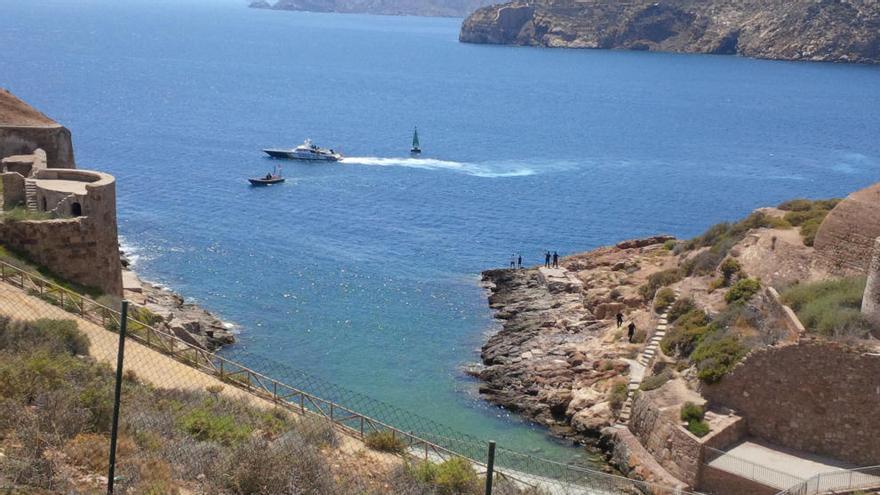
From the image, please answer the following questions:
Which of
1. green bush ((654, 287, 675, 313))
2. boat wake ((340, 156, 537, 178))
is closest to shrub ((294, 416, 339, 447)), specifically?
green bush ((654, 287, 675, 313))

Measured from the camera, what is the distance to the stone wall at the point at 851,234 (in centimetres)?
2861

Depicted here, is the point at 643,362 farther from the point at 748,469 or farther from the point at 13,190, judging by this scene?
the point at 13,190

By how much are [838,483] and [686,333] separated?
8.04 metres

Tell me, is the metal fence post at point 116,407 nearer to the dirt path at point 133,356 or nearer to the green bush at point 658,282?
the dirt path at point 133,356

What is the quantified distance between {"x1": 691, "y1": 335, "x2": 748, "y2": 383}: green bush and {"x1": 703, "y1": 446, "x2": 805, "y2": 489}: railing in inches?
92.1

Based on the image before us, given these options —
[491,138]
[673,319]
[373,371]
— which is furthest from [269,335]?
[491,138]

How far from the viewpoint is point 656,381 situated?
94.8 feet

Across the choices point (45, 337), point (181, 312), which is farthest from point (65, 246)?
point (181, 312)

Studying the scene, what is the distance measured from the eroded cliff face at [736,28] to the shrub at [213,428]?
176464 millimetres

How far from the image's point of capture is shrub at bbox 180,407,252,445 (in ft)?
48.6

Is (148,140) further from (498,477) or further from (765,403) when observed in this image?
(498,477)

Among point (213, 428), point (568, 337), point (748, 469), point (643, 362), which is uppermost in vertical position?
point (213, 428)

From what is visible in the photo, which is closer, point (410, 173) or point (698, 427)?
point (698, 427)

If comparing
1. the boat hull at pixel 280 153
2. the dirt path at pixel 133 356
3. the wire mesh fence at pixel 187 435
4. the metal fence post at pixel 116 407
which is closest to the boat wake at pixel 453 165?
the boat hull at pixel 280 153
